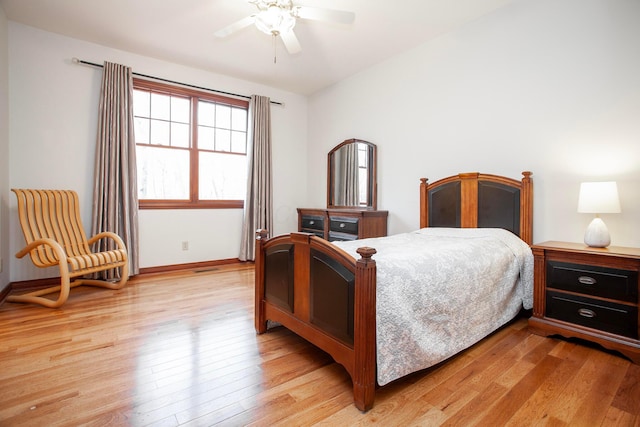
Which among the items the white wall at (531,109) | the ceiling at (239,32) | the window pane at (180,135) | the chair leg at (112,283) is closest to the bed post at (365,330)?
the white wall at (531,109)

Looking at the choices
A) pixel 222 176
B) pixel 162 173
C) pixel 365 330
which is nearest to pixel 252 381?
pixel 365 330

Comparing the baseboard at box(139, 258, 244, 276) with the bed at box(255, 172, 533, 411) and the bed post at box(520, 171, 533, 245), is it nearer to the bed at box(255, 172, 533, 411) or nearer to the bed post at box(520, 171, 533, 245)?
the bed at box(255, 172, 533, 411)

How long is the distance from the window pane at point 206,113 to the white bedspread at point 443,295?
3.18m

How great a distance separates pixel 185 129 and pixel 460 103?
3423 mm

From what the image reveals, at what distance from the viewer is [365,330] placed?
1425mm

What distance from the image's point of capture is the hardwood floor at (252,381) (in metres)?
1.39

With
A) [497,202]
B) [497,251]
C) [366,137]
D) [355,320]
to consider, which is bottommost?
[355,320]

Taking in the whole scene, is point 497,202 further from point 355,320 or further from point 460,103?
point 355,320

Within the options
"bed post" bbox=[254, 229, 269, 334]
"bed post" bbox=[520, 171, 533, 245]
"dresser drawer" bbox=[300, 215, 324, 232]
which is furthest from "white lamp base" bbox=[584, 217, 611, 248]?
"dresser drawer" bbox=[300, 215, 324, 232]

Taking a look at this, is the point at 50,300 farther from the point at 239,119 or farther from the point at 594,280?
the point at 594,280

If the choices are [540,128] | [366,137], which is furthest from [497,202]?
[366,137]

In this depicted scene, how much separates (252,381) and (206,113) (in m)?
3.83

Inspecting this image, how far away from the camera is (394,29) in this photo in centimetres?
323

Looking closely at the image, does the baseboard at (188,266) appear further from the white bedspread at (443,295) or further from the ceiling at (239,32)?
the white bedspread at (443,295)
